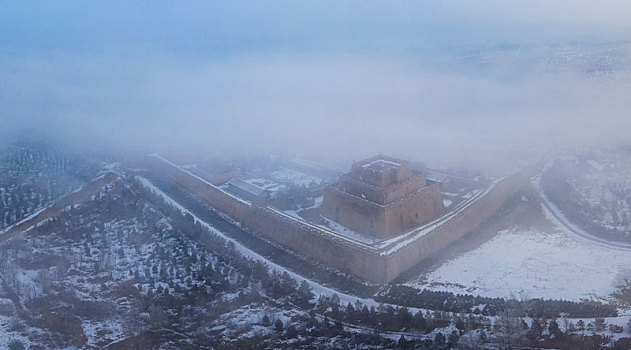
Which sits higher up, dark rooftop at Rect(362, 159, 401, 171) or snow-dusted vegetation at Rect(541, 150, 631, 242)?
dark rooftop at Rect(362, 159, 401, 171)

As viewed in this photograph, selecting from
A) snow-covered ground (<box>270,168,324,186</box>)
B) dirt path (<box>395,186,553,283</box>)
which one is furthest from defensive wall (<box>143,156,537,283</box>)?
snow-covered ground (<box>270,168,324,186</box>)

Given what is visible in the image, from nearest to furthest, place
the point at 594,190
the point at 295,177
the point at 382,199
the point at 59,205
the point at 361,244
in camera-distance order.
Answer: the point at 361,244 < the point at 382,199 < the point at 594,190 < the point at 59,205 < the point at 295,177

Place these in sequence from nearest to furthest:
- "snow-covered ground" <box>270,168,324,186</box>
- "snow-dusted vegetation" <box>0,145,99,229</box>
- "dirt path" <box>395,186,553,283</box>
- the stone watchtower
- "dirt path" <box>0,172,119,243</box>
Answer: "dirt path" <box>395,186,553,283</box>
the stone watchtower
"dirt path" <box>0,172,119,243</box>
"snow-dusted vegetation" <box>0,145,99,229</box>
"snow-covered ground" <box>270,168,324,186</box>

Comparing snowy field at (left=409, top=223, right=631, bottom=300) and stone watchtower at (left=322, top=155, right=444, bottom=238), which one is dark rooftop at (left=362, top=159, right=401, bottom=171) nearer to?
stone watchtower at (left=322, top=155, right=444, bottom=238)

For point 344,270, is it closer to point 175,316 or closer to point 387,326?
point 387,326

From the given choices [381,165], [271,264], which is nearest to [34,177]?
[271,264]

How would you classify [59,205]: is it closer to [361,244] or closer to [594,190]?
[361,244]

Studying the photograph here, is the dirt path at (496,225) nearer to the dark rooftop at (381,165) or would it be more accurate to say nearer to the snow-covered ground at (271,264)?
the snow-covered ground at (271,264)
